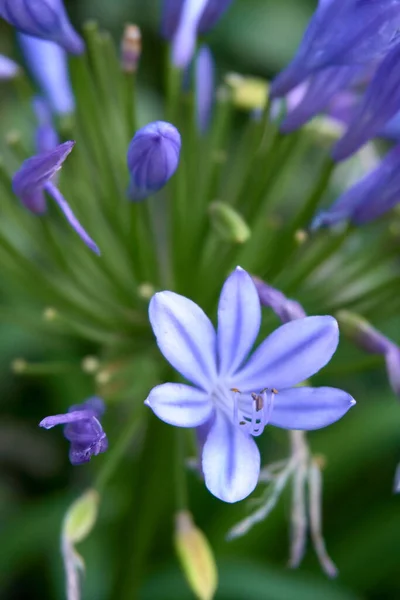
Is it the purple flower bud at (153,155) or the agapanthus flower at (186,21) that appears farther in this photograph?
the agapanthus flower at (186,21)

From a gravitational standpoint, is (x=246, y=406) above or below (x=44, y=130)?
above

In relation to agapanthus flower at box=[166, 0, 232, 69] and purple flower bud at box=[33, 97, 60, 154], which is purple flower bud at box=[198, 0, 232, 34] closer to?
agapanthus flower at box=[166, 0, 232, 69]

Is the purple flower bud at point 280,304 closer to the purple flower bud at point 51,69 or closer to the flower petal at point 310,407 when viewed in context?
the flower petal at point 310,407

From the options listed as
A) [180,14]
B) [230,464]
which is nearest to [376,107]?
[180,14]

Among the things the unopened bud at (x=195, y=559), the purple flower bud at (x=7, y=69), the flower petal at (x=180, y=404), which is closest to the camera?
the flower petal at (x=180, y=404)

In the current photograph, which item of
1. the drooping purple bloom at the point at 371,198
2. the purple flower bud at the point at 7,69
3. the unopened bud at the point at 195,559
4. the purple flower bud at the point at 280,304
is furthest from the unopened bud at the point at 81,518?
the purple flower bud at the point at 7,69

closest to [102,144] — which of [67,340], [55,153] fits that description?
Result: [55,153]

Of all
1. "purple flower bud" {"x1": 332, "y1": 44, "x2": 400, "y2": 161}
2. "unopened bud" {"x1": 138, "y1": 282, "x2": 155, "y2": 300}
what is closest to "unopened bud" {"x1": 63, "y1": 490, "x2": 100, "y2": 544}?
"unopened bud" {"x1": 138, "y1": 282, "x2": 155, "y2": 300}

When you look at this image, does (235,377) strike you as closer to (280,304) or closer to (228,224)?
(280,304)
